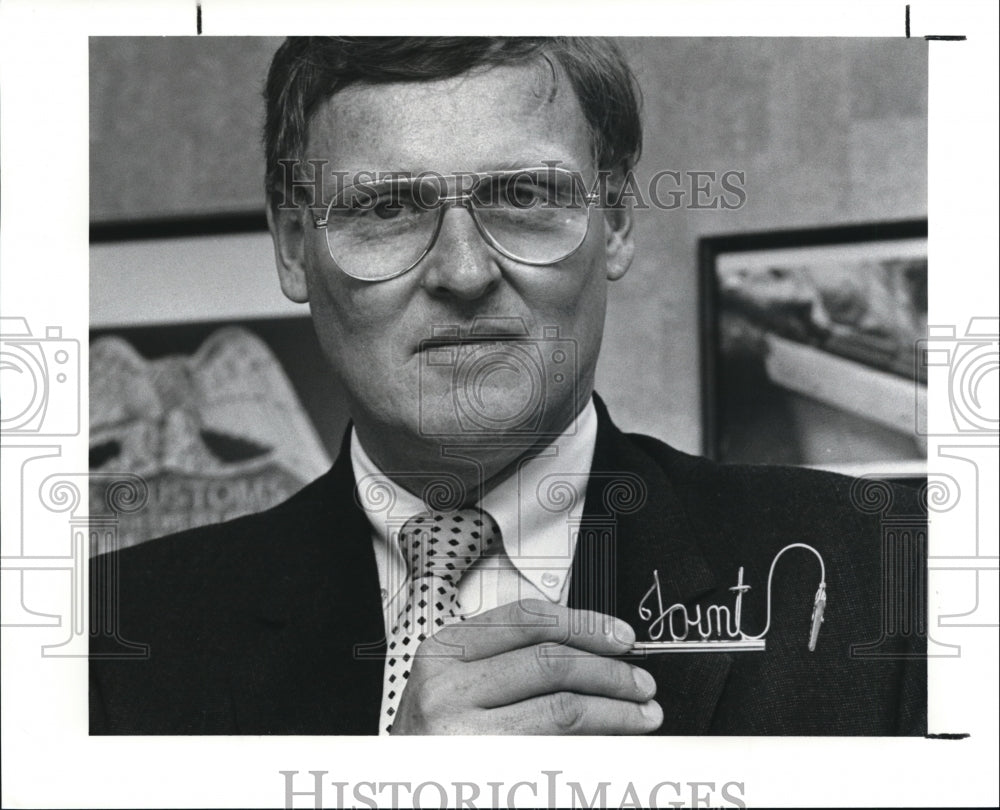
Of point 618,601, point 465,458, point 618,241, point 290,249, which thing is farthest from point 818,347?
point 290,249

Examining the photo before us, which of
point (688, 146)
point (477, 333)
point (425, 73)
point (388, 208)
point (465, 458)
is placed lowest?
point (465, 458)

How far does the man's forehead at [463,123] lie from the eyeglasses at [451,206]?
4cm

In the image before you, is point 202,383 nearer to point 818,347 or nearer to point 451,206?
point 451,206

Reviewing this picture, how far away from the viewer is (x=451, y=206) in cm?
279

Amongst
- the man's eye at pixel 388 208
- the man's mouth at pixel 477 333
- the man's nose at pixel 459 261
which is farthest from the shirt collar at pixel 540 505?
the man's eye at pixel 388 208

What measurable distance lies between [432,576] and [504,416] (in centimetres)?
37

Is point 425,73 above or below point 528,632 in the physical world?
above

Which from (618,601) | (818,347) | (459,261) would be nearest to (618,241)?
(459,261)

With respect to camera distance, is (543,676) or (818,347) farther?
(818,347)

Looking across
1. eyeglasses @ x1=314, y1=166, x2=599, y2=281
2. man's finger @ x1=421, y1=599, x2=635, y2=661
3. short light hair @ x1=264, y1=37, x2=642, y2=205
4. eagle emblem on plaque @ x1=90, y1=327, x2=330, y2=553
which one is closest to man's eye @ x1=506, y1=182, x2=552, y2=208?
eyeglasses @ x1=314, y1=166, x2=599, y2=281

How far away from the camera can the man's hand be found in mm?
2785

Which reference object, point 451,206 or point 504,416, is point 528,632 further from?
point 451,206
